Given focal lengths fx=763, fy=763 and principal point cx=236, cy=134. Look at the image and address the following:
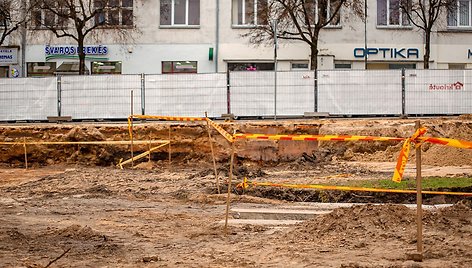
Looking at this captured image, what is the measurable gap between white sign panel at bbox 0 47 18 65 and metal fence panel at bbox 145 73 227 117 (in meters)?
12.0

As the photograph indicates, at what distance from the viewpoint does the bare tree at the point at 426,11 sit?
34.1 meters

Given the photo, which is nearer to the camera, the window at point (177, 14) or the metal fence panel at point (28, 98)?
the metal fence panel at point (28, 98)

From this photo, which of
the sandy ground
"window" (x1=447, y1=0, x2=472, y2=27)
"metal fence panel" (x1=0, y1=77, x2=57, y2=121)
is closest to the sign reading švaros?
"metal fence panel" (x1=0, y1=77, x2=57, y2=121)

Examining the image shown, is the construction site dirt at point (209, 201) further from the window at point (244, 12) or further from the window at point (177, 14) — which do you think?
the window at point (177, 14)

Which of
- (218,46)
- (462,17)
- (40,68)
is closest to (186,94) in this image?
(218,46)

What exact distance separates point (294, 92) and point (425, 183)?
38.6ft

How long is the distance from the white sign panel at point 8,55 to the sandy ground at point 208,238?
77.0 feet

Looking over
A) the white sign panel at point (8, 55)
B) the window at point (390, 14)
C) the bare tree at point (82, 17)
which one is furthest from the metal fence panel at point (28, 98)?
the window at point (390, 14)

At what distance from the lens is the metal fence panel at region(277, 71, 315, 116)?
2684 centimetres

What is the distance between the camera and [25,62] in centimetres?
3684

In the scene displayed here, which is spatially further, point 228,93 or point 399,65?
point 399,65

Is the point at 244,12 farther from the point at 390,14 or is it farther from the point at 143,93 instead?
the point at 143,93

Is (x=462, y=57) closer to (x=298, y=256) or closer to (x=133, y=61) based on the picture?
(x=133, y=61)

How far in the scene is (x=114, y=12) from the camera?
113ft
